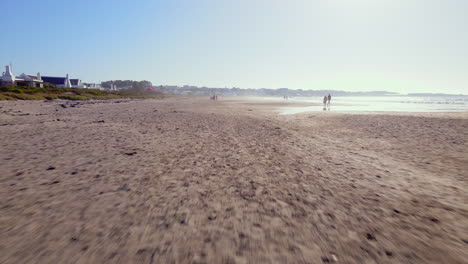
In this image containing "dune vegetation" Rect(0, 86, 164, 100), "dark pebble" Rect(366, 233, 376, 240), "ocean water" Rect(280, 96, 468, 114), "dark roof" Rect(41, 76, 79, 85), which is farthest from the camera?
"dark roof" Rect(41, 76, 79, 85)

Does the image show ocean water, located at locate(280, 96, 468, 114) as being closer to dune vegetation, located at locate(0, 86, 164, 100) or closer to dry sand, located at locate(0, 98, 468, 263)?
dry sand, located at locate(0, 98, 468, 263)

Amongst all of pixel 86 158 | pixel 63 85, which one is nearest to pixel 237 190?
pixel 86 158

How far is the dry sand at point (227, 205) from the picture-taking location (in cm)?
292

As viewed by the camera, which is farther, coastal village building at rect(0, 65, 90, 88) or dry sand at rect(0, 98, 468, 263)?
coastal village building at rect(0, 65, 90, 88)

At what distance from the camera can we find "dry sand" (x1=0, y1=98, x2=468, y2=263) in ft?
9.58

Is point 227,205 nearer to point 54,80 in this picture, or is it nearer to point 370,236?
point 370,236

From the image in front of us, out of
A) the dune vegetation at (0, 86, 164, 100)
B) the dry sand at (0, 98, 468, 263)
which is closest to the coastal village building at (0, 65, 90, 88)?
the dune vegetation at (0, 86, 164, 100)

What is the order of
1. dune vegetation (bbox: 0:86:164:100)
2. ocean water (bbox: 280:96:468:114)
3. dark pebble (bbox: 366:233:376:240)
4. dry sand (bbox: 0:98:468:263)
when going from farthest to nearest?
dune vegetation (bbox: 0:86:164:100) < ocean water (bbox: 280:96:468:114) < dark pebble (bbox: 366:233:376:240) < dry sand (bbox: 0:98:468:263)

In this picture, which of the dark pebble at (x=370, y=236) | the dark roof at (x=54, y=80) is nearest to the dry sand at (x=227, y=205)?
the dark pebble at (x=370, y=236)

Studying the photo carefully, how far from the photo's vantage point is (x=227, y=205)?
13.9ft

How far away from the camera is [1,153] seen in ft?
23.2

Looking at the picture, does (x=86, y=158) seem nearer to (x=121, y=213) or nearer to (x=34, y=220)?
A: (x=34, y=220)

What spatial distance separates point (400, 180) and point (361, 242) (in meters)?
3.65

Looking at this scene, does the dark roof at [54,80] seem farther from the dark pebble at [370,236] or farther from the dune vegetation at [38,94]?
the dark pebble at [370,236]
